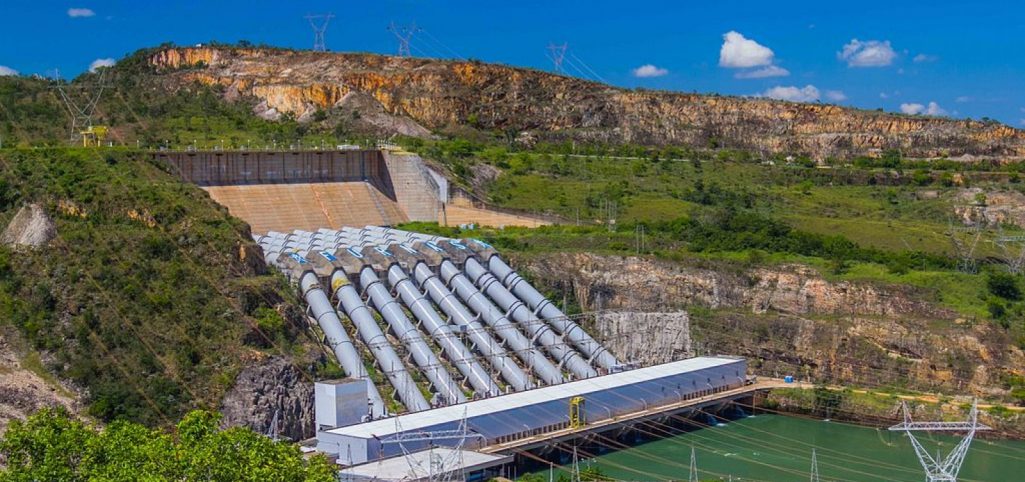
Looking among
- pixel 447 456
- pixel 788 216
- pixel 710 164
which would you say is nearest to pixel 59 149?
pixel 447 456

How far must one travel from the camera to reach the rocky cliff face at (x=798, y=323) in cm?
6116

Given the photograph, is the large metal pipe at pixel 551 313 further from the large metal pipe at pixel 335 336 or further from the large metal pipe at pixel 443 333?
the large metal pipe at pixel 335 336

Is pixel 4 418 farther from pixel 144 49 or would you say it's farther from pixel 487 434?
pixel 144 49

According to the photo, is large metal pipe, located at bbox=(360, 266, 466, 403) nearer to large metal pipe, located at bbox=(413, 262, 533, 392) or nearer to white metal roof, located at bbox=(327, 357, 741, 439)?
large metal pipe, located at bbox=(413, 262, 533, 392)

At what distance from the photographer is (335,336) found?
186 feet

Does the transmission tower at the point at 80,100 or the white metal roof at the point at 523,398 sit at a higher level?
the transmission tower at the point at 80,100

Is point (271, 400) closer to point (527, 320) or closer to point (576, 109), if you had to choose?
point (527, 320)

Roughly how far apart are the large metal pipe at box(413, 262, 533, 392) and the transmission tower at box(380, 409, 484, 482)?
807 centimetres

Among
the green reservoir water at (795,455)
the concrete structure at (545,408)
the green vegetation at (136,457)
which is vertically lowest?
the green reservoir water at (795,455)

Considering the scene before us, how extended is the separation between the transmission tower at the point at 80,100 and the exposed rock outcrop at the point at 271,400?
29276mm

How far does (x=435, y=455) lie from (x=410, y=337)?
1389 centimetres

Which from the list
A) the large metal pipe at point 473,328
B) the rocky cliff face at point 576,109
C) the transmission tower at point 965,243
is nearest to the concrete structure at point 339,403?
the large metal pipe at point 473,328

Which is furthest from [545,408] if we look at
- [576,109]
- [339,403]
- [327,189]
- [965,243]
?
[576,109]

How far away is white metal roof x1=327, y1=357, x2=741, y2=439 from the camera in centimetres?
4881
